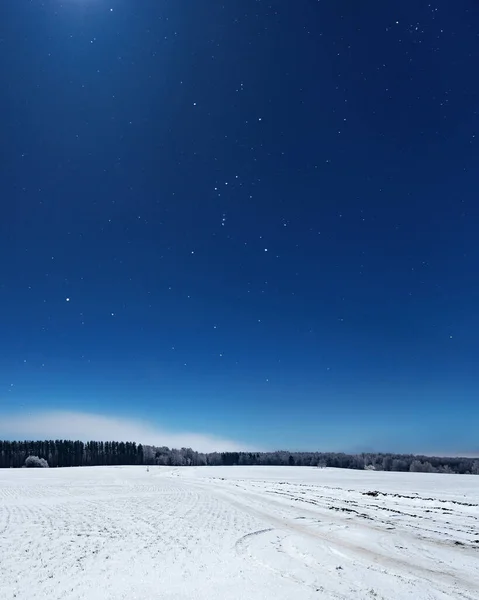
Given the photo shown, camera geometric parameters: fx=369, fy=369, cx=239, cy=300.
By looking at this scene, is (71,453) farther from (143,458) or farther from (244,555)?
(244,555)

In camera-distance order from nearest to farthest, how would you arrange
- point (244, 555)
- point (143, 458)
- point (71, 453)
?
point (244, 555) < point (71, 453) < point (143, 458)

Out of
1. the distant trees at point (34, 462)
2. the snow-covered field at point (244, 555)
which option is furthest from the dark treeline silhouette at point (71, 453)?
the snow-covered field at point (244, 555)

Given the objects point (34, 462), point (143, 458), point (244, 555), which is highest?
point (244, 555)

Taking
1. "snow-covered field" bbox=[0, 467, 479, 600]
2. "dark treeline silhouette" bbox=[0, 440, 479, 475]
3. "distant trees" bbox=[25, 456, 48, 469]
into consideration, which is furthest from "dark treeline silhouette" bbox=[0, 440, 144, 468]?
"snow-covered field" bbox=[0, 467, 479, 600]

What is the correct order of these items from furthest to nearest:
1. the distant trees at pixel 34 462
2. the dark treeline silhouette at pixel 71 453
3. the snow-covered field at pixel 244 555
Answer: the dark treeline silhouette at pixel 71 453 < the distant trees at pixel 34 462 < the snow-covered field at pixel 244 555

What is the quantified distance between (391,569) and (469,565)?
1992mm

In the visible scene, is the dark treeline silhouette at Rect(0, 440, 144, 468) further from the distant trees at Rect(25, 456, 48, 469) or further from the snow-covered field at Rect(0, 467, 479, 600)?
the snow-covered field at Rect(0, 467, 479, 600)

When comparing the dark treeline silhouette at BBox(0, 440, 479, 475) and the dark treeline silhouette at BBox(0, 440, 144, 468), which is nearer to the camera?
the dark treeline silhouette at BBox(0, 440, 479, 475)

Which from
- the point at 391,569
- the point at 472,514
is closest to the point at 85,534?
the point at 391,569

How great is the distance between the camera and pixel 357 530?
45.5ft

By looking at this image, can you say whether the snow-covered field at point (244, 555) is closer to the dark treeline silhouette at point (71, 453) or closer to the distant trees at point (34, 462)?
the distant trees at point (34, 462)

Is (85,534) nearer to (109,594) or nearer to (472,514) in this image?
(109,594)

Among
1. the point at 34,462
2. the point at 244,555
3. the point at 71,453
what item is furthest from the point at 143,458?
the point at 244,555

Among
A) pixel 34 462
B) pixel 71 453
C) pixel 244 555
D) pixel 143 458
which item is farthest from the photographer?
pixel 143 458
